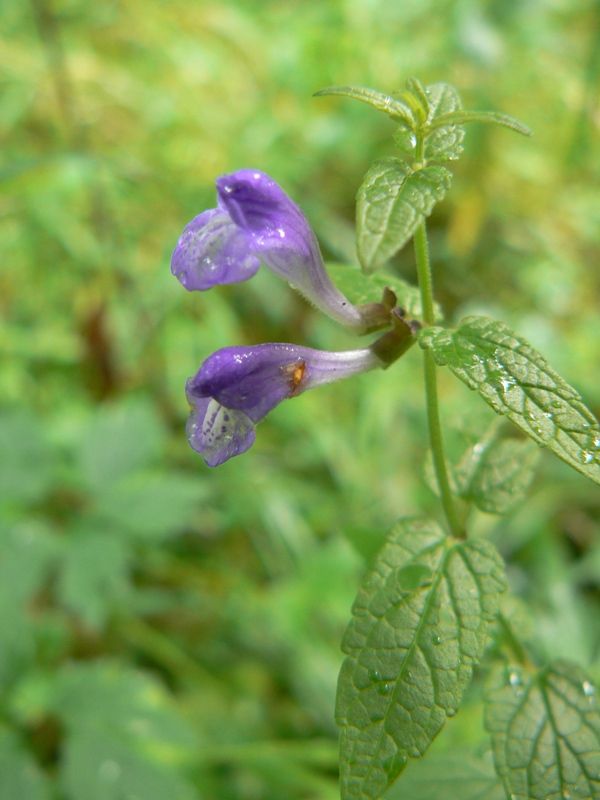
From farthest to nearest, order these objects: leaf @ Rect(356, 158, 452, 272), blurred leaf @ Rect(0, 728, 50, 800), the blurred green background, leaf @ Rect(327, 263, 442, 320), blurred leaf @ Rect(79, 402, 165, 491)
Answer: blurred leaf @ Rect(79, 402, 165, 491) < the blurred green background < blurred leaf @ Rect(0, 728, 50, 800) < leaf @ Rect(327, 263, 442, 320) < leaf @ Rect(356, 158, 452, 272)

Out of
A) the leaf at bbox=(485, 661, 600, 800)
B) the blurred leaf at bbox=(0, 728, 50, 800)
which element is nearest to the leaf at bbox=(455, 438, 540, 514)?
the leaf at bbox=(485, 661, 600, 800)

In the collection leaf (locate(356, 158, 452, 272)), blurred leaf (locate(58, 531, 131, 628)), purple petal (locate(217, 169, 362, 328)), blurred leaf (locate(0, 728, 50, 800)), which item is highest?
leaf (locate(356, 158, 452, 272))

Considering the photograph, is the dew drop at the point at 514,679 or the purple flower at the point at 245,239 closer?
the purple flower at the point at 245,239

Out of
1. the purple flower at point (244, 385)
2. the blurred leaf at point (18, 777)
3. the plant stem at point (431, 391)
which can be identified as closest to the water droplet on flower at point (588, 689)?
the plant stem at point (431, 391)

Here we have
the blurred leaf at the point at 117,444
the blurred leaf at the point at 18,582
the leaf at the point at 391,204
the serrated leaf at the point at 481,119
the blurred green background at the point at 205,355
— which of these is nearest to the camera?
the leaf at the point at 391,204

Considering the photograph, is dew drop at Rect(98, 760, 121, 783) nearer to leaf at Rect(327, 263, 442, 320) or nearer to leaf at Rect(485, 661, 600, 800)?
leaf at Rect(485, 661, 600, 800)

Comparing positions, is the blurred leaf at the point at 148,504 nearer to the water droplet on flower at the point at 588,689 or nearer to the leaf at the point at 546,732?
the leaf at the point at 546,732

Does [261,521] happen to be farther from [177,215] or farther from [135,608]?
[177,215]
